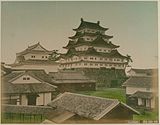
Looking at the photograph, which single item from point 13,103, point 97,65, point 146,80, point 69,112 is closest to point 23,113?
point 13,103

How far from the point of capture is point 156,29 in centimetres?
135

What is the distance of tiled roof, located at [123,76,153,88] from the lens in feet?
4.37

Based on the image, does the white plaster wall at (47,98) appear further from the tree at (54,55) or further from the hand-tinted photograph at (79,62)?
the tree at (54,55)

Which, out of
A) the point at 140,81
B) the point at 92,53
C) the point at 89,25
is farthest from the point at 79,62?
the point at 140,81

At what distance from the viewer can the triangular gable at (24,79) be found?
1.34 m

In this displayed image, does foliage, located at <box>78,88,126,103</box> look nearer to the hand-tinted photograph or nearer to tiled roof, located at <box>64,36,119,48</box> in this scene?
the hand-tinted photograph

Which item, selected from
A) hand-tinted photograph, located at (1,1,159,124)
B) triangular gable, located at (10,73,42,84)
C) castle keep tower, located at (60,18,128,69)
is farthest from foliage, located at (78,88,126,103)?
triangular gable, located at (10,73,42,84)

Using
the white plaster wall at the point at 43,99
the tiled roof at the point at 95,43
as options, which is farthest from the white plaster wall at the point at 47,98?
the tiled roof at the point at 95,43

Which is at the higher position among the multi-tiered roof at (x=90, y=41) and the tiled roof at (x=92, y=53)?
the multi-tiered roof at (x=90, y=41)

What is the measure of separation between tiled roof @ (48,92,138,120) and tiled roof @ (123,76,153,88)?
0.10m

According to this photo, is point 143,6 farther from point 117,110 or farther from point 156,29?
point 117,110

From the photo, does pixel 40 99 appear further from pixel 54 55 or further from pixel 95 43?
pixel 95 43

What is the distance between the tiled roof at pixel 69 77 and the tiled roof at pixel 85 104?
0.06 meters

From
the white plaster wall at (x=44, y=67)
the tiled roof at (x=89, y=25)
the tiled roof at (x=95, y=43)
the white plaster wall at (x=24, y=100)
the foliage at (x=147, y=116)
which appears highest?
the tiled roof at (x=89, y=25)
